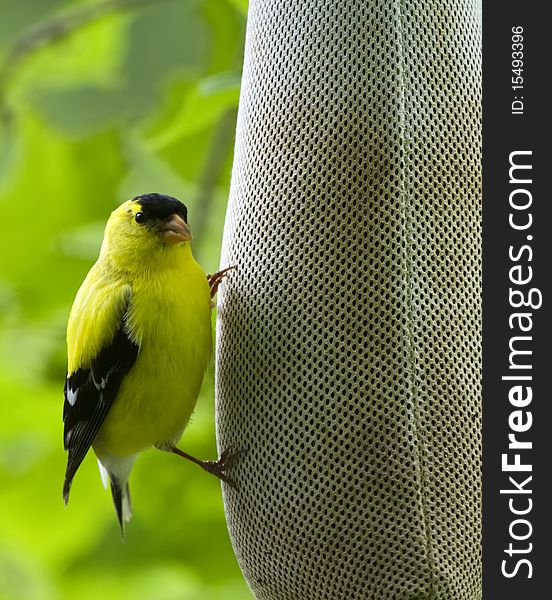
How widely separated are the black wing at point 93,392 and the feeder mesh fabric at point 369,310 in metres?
0.34

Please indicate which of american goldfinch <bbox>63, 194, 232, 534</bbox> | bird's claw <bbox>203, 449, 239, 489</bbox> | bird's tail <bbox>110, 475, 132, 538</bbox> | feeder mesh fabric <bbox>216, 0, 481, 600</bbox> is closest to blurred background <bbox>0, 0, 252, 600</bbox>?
bird's tail <bbox>110, 475, 132, 538</bbox>

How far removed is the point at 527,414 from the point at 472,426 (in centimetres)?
11

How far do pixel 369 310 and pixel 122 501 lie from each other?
4.03ft

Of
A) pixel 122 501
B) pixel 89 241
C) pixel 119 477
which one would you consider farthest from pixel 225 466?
pixel 89 241

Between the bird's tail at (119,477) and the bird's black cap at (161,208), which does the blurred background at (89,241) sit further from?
the bird's black cap at (161,208)

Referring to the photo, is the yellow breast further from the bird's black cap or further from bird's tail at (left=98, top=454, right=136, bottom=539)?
bird's tail at (left=98, top=454, right=136, bottom=539)

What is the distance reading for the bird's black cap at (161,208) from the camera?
2393 mm

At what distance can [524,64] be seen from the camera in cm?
203

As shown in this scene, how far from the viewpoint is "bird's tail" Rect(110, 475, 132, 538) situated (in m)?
2.82

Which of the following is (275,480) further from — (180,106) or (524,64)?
(180,106)

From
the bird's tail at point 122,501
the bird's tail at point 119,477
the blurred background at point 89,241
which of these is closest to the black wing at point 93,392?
the bird's tail at point 119,477

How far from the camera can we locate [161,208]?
240 centimetres

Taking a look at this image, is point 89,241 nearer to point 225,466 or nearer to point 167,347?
point 167,347

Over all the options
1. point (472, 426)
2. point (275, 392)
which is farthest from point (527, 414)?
point (275, 392)
